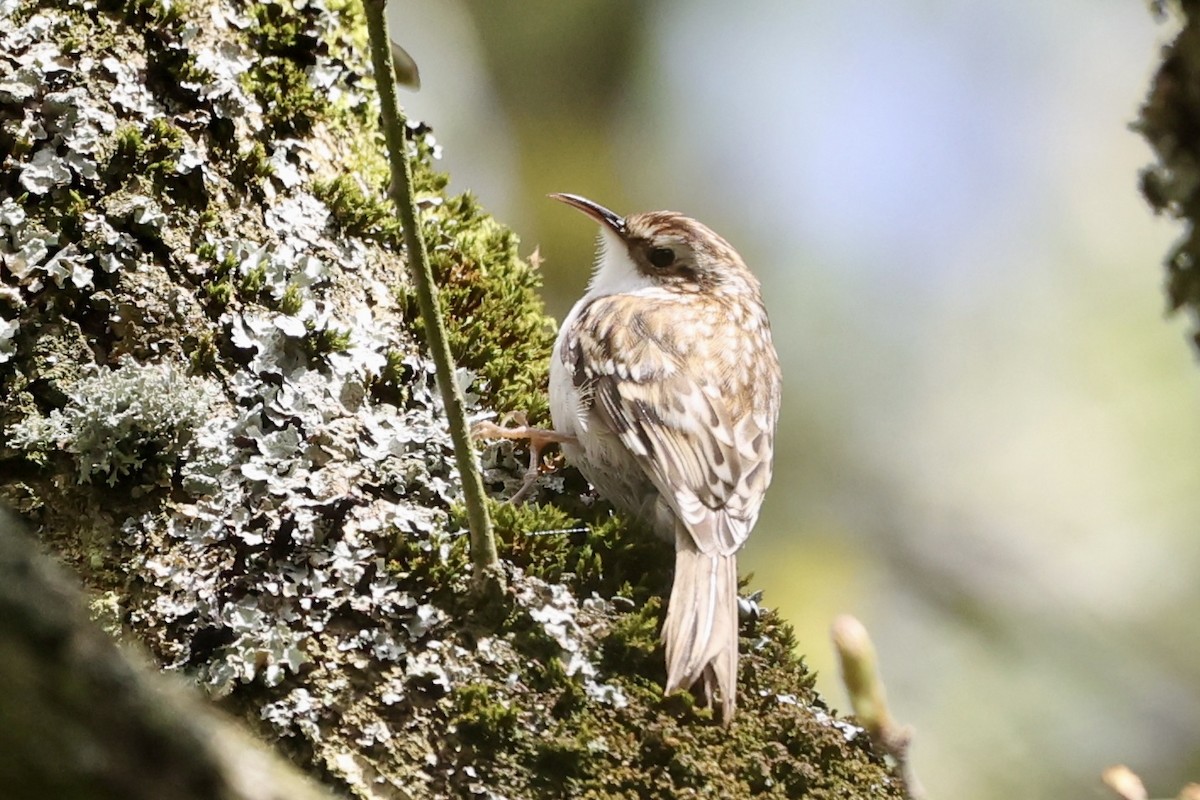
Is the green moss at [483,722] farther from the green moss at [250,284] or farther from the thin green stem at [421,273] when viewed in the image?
the green moss at [250,284]

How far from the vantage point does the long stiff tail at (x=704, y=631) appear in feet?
5.30

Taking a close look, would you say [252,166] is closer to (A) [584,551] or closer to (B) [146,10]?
(B) [146,10]

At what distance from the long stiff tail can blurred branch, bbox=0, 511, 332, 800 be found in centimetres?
99

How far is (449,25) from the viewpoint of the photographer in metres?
5.42

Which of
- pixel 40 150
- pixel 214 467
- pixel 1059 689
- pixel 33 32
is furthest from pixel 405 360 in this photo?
pixel 1059 689

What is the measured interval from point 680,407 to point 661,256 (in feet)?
2.36

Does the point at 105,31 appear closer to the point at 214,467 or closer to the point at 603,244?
the point at 214,467

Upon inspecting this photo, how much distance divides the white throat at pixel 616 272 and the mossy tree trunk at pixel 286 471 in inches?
35.1

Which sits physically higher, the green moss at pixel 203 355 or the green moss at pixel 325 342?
the green moss at pixel 325 342

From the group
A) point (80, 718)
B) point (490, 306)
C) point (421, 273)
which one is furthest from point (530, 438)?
point (80, 718)

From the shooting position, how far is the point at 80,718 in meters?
0.65

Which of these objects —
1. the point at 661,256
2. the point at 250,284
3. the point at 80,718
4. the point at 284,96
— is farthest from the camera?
the point at 661,256

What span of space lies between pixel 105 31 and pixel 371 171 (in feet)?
1.76

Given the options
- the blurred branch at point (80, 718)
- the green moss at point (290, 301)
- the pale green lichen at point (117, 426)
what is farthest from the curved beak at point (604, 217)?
the blurred branch at point (80, 718)
